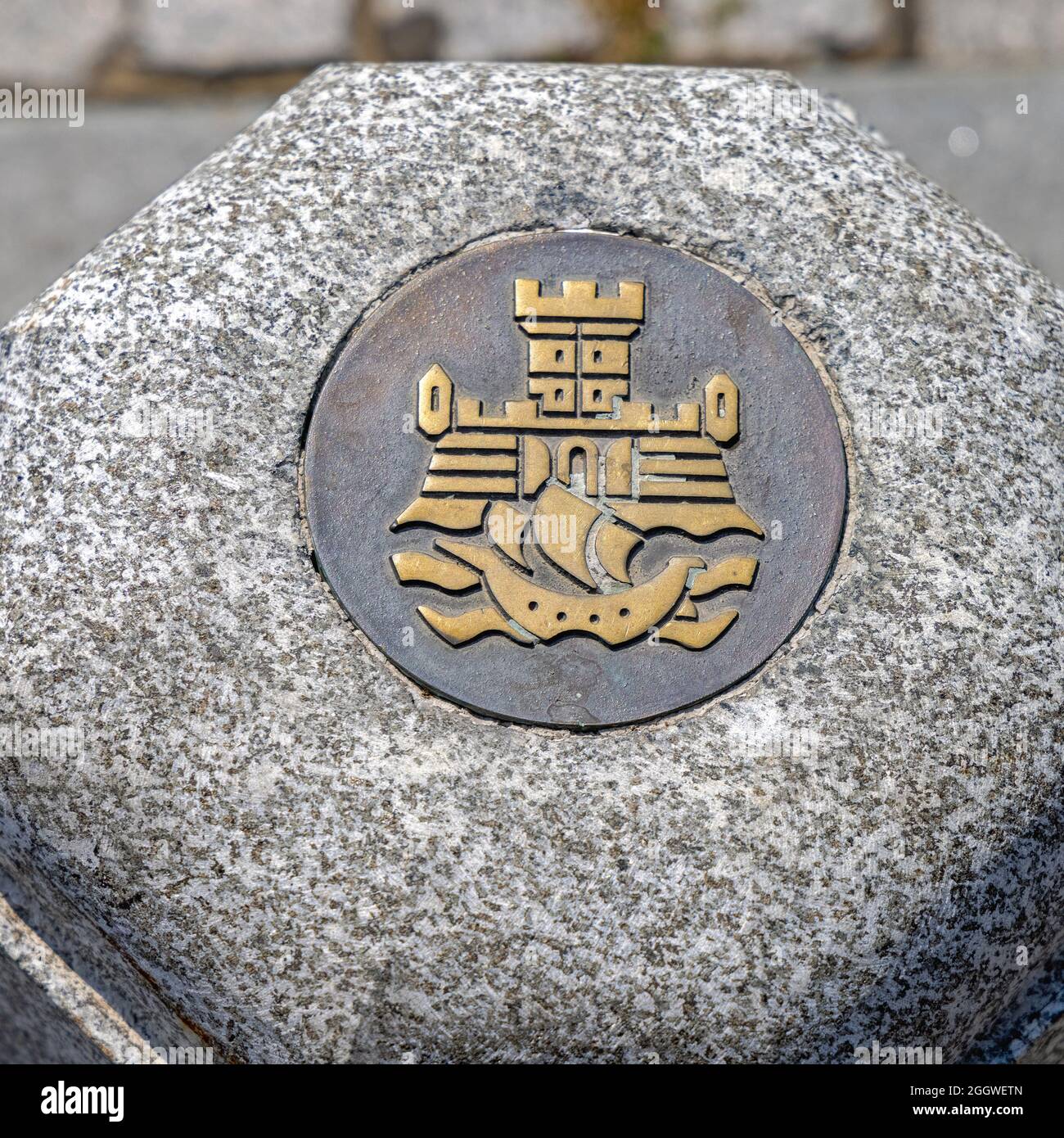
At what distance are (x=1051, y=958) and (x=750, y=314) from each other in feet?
3.76

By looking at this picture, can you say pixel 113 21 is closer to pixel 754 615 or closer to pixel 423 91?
pixel 423 91

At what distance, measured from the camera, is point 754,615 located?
1.72m

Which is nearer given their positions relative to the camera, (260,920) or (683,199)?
(260,920)

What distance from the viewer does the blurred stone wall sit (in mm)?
3533

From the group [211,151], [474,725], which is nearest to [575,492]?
[474,725]

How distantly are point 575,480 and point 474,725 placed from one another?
0.40 m

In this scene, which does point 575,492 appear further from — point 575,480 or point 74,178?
point 74,178

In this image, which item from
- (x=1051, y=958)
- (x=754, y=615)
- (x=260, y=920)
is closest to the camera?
(x=260, y=920)

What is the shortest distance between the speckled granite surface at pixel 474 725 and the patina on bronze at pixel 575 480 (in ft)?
0.16

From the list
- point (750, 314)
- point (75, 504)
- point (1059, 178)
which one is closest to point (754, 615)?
point (750, 314)

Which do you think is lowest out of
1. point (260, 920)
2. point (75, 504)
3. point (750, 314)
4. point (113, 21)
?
point (260, 920)
